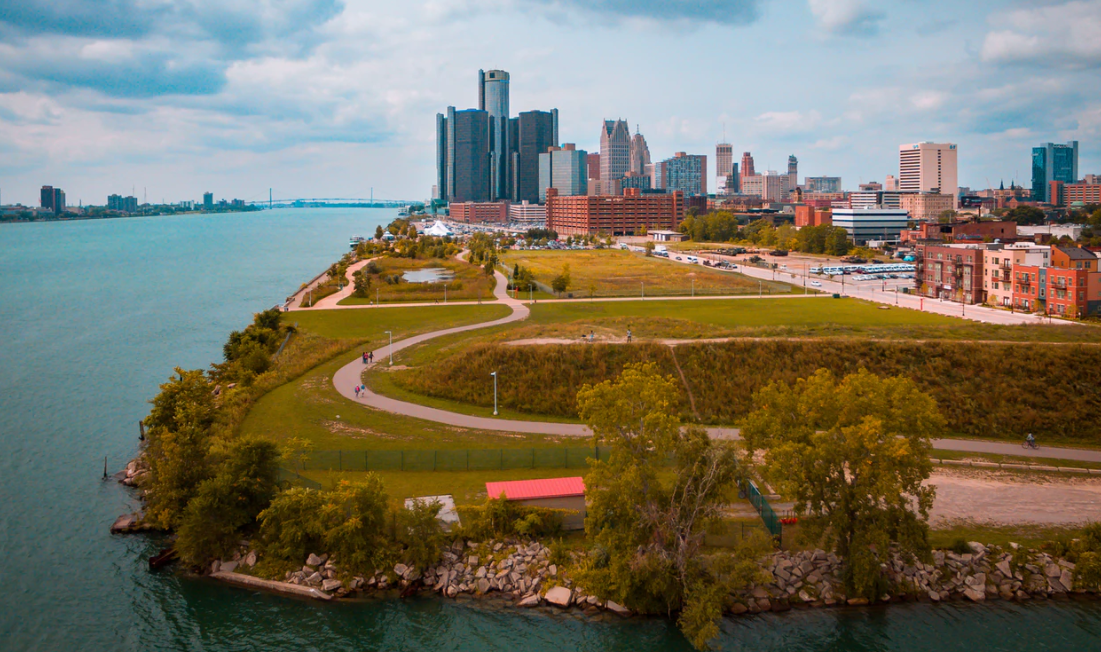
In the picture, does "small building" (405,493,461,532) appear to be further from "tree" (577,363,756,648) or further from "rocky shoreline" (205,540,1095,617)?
"tree" (577,363,756,648)

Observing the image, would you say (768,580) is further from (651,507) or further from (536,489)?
(536,489)

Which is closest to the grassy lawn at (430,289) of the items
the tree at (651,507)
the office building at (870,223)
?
the tree at (651,507)

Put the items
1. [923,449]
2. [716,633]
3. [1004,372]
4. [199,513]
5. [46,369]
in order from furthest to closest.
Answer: [46,369] → [1004,372] → [199,513] → [923,449] → [716,633]

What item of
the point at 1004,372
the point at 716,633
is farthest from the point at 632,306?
the point at 716,633

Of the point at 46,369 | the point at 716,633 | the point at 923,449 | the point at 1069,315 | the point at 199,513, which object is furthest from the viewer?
the point at 1069,315

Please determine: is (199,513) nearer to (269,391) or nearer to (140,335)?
(269,391)

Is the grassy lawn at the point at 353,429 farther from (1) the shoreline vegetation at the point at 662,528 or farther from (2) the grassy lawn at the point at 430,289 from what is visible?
(2) the grassy lawn at the point at 430,289
